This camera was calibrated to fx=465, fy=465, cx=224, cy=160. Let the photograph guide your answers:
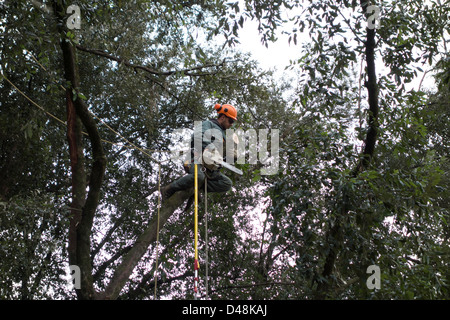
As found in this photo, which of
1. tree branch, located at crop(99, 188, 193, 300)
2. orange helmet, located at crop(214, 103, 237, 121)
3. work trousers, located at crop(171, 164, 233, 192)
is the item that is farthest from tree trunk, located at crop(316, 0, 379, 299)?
tree branch, located at crop(99, 188, 193, 300)

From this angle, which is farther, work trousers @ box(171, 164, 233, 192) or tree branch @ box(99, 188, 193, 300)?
work trousers @ box(171, 164, 233, 192)

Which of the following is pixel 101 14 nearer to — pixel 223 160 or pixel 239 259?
pixel 223 160

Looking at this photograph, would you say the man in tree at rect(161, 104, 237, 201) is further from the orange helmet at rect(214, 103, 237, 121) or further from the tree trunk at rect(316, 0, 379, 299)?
the tree trunk at rect(316, 0, 379, 299)

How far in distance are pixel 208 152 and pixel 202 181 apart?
1.29 ft

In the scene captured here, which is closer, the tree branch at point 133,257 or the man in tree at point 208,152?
the tree branch at point 133,257

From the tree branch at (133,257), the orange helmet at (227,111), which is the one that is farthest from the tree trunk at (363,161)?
the tree branch at (133,257)

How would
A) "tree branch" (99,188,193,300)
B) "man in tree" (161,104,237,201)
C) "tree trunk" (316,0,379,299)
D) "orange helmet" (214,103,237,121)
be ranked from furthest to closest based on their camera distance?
"orange helmet" (214,103,237,121) < "man in tree" (161,104,237,201) < "tree trunk" (316,0,379,299) < "tree branch" (99,188,193,300)

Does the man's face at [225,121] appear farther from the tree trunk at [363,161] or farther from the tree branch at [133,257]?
the tree trunk at [363,161]

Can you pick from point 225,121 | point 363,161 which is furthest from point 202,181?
point 363,161

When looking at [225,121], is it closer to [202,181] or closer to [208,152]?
[208,152]

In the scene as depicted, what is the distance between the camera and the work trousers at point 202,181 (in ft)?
17.6

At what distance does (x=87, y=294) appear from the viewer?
14.4ft

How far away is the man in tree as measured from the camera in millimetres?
5309

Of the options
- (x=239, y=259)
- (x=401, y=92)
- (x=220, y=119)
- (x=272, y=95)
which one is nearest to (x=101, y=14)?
(x=220, y=119)
